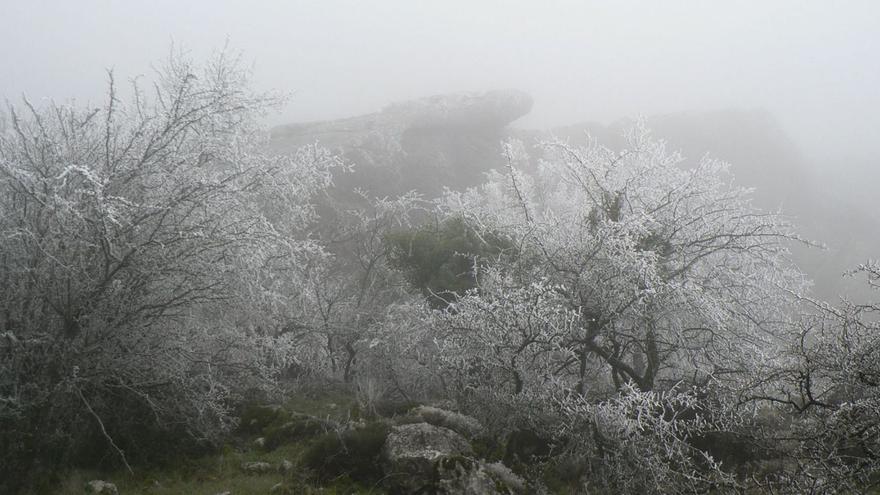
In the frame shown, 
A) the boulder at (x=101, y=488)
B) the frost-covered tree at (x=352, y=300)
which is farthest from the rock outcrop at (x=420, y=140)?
the boulder at (x=101, y=488)

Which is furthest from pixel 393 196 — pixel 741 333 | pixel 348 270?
pixel 741 333

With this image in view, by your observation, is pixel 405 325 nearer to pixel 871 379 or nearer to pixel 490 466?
pixel 490 466

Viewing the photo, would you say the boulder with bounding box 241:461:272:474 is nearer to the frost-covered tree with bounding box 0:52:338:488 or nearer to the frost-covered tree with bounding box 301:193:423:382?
the frost-covered tree with bounding box 0:52:338:488

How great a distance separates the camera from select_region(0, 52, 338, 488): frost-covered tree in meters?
7.11

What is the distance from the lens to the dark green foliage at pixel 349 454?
7.79 metres

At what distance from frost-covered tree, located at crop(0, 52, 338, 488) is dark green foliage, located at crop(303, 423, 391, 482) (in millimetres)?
1510

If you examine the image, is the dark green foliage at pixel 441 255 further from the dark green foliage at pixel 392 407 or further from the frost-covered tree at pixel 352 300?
the dark green foliage at pixel 392 407

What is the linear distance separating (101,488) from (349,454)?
9.87ft

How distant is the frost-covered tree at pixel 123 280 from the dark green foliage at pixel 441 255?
4.73 m

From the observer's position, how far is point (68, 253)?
757 centimetres

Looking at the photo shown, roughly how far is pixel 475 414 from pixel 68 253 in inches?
245

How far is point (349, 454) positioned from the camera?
7.95m

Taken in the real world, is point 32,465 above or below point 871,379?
below

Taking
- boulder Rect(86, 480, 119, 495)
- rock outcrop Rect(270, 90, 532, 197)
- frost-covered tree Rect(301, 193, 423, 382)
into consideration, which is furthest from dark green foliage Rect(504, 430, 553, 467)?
rock outcrop Rect(270, 90, 532, 197)
